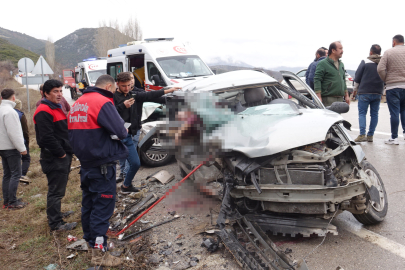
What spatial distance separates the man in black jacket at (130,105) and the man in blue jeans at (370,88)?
4475 mm

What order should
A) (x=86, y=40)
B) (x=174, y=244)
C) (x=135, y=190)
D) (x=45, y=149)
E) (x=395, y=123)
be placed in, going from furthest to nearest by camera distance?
(x=86, y=40) < (x=395, y=123) < (x=135, y=190) < (x=45, y=149) < (x=174, y=244)

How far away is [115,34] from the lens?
44500 mm

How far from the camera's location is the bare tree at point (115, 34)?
41.6 m

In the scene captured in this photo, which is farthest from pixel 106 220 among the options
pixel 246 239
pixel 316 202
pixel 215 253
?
pixel 316 202

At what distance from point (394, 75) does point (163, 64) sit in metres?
5.76

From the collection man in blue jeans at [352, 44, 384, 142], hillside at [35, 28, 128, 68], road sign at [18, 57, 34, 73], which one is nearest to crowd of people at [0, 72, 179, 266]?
man in blue jeans at [352, 44, 384, 142]

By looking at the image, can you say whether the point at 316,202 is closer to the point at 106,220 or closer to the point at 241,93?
the point at 241,93

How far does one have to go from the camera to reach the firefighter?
286 centimetres

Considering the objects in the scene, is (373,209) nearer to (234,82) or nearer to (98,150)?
(234,82)

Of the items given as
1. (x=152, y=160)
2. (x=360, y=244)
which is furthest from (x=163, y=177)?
(x=360, y=244)

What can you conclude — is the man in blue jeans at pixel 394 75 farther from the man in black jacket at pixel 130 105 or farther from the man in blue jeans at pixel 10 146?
the man in blue jeans at pixel 10 146

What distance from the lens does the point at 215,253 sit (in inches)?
114

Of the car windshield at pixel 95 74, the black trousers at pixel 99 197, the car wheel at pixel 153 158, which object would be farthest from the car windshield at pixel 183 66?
the car windshield at pixel 95 74

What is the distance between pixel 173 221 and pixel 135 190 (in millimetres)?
1281
